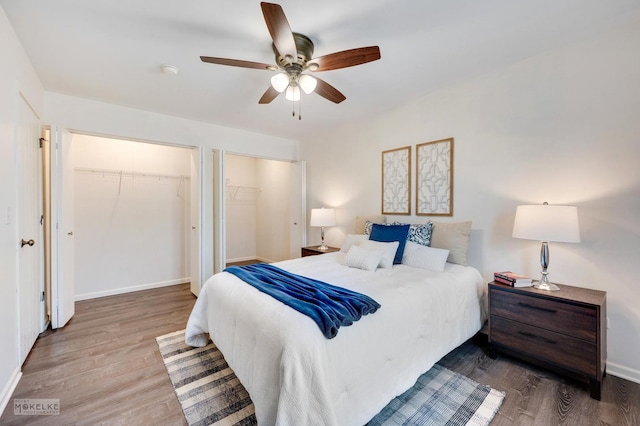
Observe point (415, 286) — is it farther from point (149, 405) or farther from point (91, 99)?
point (91, 99)

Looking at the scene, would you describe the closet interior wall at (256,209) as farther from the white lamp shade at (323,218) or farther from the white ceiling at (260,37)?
the white ceiling at (260,37)

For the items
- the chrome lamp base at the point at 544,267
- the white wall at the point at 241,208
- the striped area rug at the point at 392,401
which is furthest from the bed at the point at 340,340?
the white wall at the point at 241,208

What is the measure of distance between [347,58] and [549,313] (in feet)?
7.47

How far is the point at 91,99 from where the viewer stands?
305cm

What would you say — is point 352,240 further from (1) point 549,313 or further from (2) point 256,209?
(2) point 256,209

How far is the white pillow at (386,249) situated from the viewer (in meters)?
2.56

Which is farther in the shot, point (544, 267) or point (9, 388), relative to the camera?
point (544, 267)

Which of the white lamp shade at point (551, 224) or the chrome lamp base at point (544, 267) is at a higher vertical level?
the white lamp shade at point (551, 224)

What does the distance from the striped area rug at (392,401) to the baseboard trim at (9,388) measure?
0.88 meters

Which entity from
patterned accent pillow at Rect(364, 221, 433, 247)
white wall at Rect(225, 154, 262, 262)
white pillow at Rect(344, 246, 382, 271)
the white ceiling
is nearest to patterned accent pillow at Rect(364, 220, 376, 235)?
patterned accent pillow at Rect(364, 221, 433, 247)

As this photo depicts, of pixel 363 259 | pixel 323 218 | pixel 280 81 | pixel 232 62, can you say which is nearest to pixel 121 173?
pixel 323 218

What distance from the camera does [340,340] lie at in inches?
54.7

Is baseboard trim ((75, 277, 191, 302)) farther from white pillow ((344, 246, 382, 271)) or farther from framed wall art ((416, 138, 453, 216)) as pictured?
framed wall art ((416, 138, 453, 216))

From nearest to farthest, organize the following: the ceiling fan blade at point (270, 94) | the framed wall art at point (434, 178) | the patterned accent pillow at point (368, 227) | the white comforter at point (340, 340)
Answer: the white comforter at point (340, 340) < the ceiling fan blade at point (270, 94) < the framed wall art at point (434, 178) < the patterned accent pillow at point (368, 227)
